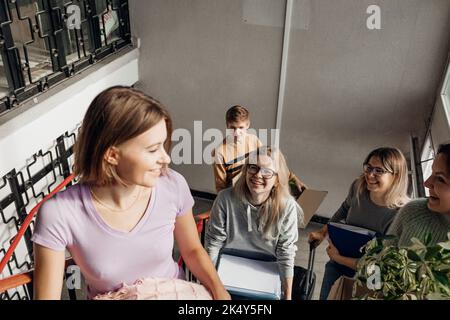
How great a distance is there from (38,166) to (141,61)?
1364 millimetres

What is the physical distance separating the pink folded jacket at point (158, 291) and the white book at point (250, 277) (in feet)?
2.30

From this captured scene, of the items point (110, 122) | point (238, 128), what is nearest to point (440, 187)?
point (110, 122)

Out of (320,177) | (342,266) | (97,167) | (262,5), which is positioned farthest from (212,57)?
(97,167)

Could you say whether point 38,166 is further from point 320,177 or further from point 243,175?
point 320,177

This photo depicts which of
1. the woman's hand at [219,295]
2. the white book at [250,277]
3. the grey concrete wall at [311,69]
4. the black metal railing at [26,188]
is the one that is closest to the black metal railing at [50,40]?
the grey concrete wall at [311,69]

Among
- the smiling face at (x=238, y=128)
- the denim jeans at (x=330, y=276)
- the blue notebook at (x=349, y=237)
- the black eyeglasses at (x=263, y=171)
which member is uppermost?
the black eyeglasses at (x=263, y=171)

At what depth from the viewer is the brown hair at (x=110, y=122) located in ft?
3.28

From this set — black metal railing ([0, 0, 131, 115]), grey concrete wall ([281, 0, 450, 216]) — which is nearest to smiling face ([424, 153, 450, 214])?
grey concrete wall ([281, 0, 450, 216])

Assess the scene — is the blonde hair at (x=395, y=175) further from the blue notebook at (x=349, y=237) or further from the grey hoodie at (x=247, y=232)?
the grey hoodie at (x=247, y=232)

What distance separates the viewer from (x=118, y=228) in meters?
1.10

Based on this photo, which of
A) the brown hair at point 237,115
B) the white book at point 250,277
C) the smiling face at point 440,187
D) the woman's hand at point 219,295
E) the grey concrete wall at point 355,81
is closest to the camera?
the woman's hand at point 219,295

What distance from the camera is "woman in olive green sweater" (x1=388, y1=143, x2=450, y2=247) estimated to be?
4.46 feet

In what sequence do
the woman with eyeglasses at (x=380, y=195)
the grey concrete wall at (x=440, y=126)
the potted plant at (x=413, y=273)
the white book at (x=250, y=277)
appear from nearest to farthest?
1. the potted plant at (x=413, y=273)
2. the white book at (x=250, y=277)
3. the woman with eyeglasses at (x=380, y=195)
4. the grey concrete wall at (x=440, y=126)

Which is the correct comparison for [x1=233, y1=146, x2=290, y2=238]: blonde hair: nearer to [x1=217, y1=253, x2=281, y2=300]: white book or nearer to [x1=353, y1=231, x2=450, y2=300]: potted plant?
[x1=217, y1=253, x2=281, y2=300]: white book
